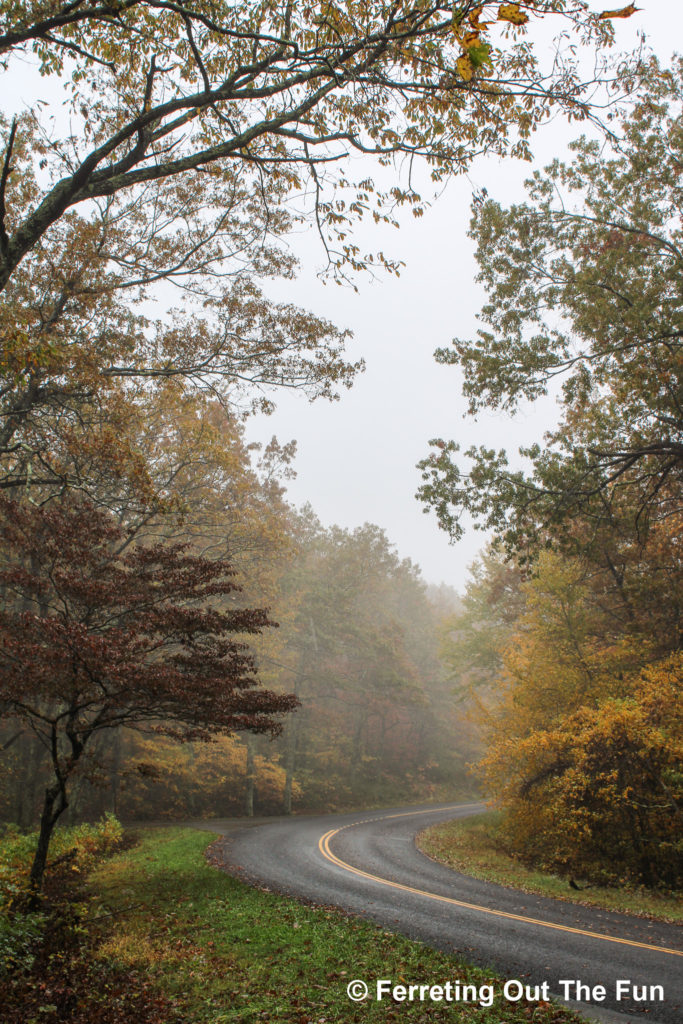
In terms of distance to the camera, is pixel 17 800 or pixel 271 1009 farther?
pixel 17 800

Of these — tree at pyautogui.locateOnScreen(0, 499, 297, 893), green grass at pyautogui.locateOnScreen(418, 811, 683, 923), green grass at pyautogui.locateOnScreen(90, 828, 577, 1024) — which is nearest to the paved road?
green grass at pyautogui.locateOnScreen(90, 828, 577, 1024)

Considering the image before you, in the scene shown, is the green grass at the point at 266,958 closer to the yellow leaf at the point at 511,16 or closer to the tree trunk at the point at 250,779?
the yellow leaf at the point at 511,16

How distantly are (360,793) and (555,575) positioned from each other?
72.1ft

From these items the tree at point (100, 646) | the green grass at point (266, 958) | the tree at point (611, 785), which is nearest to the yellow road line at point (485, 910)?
the green grass at point (266, 958)

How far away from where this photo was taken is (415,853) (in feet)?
49.8

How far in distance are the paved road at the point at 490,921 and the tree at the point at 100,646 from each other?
146 inches

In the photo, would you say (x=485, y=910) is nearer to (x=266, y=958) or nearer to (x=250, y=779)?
(x=266, y=958)

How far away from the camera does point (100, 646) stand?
25.8ft

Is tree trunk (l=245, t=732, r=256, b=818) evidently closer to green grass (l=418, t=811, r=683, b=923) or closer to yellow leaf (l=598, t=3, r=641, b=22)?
green grass (l=418, t=811, r=683, b=923)

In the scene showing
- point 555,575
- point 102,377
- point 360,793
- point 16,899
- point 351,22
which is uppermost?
point 351,22

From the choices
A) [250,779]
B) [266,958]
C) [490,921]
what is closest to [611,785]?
[490,921]

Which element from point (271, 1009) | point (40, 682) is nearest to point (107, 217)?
point (40, 682)

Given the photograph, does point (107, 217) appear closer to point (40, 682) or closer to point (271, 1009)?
point (40, 682)

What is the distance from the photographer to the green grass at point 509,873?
10328 millimetres
